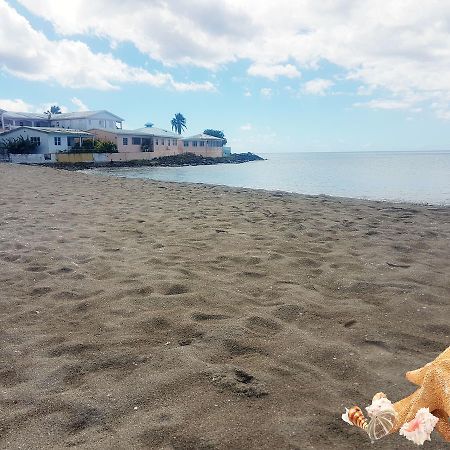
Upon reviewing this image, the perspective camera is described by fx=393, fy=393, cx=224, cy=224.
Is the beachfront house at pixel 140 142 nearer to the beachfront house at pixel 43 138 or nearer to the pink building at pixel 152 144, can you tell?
the pink building at pixel 152 144

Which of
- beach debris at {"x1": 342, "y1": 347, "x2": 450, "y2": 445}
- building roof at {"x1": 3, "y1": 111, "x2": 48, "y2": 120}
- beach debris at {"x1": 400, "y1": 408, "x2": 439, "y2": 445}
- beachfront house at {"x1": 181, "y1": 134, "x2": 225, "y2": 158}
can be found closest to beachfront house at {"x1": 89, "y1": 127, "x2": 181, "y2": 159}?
beachfront house at {"x1": 181, "y1": 134, "x2": 225, "y2": 158}

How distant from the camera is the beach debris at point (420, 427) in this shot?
1.17 meters

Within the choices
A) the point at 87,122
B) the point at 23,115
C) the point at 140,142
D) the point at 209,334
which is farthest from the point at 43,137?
the point at 209,334

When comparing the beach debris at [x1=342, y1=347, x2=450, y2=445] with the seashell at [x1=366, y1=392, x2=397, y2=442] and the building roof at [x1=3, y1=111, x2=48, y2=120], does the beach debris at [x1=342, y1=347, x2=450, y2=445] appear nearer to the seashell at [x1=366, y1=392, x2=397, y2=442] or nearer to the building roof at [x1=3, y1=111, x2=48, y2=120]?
the seashell at [x1=366, y1=392, x2=397, y2=442]

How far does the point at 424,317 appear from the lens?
10.6ft

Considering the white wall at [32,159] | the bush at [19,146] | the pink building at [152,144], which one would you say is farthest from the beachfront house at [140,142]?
the bush at [19,146]

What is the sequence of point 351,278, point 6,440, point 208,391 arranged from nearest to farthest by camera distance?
1. point 6,440
2. point 208,391
3. point 351,278

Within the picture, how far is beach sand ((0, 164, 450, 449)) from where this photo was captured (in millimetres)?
1997

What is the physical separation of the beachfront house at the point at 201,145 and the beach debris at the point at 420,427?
66.6 m

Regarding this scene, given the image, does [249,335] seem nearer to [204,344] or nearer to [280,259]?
[204,344]

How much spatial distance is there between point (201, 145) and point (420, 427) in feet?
231

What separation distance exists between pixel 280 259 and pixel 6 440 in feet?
11.4

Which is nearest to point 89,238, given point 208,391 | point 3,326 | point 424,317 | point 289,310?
point 3,326

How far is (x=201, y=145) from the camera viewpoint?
69.9 metres
